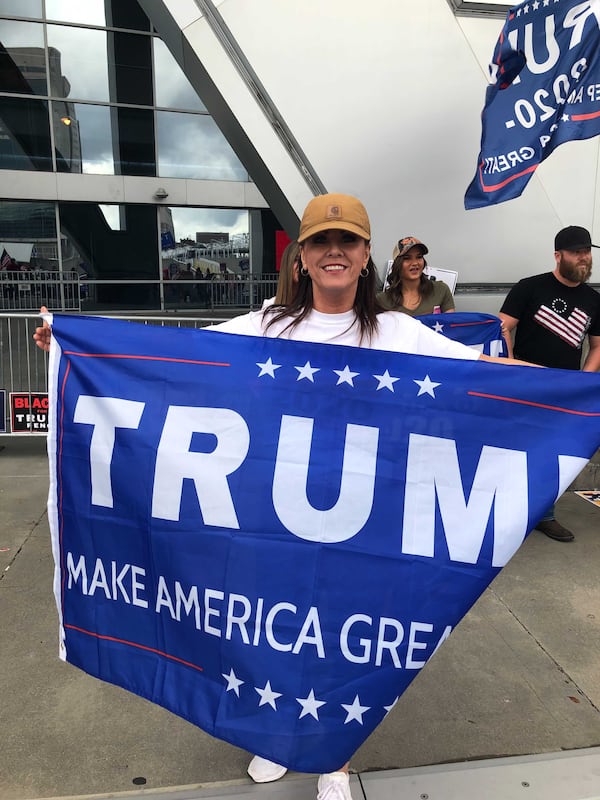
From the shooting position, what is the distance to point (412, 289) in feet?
14.4

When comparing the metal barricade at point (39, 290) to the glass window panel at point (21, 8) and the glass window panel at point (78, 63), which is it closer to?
the glass window panel at point (78, 63)

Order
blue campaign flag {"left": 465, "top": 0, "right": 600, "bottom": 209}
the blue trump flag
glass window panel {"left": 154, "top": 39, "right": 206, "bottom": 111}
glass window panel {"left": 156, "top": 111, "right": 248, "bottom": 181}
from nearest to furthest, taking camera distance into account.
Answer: the blue trump flag → blue campaign flag {"left": 465, "top": 0, "right": 600, "bottom": 209} → glass window panel {"left": 154, "top": 39, "right": 206, "bottom": 111} → glass window panel {"left": 156, "top": 111, "right": 248, "bottom": 181}

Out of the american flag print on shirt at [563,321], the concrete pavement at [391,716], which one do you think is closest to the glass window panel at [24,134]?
the concrete pavement at [391,716]

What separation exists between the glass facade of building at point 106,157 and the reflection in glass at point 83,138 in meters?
0.03

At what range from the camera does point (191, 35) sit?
5.18m

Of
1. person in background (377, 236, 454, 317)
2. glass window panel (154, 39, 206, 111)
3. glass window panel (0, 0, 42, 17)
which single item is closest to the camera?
person in background (377, 236, 454, 317)

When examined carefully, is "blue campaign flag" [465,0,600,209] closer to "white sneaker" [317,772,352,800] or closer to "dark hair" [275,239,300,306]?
"dark hair" [275,239,300,306]

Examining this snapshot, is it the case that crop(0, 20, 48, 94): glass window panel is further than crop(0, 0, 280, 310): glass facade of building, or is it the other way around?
crop(0, 0, 280, 310): glass facade of building

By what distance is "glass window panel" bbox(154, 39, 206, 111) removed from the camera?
57.3ft

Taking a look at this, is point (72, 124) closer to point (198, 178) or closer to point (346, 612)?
point (198, 178)

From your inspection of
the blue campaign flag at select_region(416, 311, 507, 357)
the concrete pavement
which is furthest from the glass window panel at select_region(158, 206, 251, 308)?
the concrete pavement

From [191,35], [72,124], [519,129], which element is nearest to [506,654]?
[519,129]

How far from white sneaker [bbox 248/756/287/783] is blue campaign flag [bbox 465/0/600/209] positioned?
408 cm

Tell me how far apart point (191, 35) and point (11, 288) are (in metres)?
13.3
